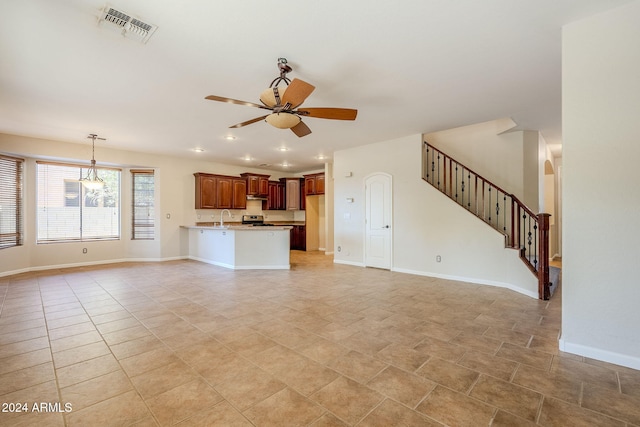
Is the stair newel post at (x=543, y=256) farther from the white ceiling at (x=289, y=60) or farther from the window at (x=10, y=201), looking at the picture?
the window at (x=10, y=201)

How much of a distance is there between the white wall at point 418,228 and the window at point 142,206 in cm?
502

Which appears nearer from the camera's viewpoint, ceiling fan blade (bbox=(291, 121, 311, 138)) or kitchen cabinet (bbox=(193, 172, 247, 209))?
ceiling fan blade (bbox=(291, 121, 311, 138))

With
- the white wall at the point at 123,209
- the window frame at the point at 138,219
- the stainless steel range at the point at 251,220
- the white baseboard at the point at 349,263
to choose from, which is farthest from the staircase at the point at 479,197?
the window frame at the point at 138,219

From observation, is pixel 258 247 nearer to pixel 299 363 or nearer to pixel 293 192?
pixel 293 192

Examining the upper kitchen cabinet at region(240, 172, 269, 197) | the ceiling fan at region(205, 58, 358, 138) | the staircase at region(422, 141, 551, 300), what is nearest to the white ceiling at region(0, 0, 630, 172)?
the ceiling fan at region(205, 58, 358, 138)

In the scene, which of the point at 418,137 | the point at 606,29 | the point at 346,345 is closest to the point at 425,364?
the point at 346,345

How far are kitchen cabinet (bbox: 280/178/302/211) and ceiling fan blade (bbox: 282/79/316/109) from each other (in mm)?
7366

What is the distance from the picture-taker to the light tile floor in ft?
5.83

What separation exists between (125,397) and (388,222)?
525 centimetres

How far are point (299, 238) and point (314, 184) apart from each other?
6.47ft

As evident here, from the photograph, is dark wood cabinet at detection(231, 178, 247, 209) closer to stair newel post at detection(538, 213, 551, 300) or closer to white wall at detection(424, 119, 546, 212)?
white wall at detection(424, 119, 546, 212)

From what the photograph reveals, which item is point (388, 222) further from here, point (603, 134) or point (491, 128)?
point (603, 134)

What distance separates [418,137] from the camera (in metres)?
5.73

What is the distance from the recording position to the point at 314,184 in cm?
945
